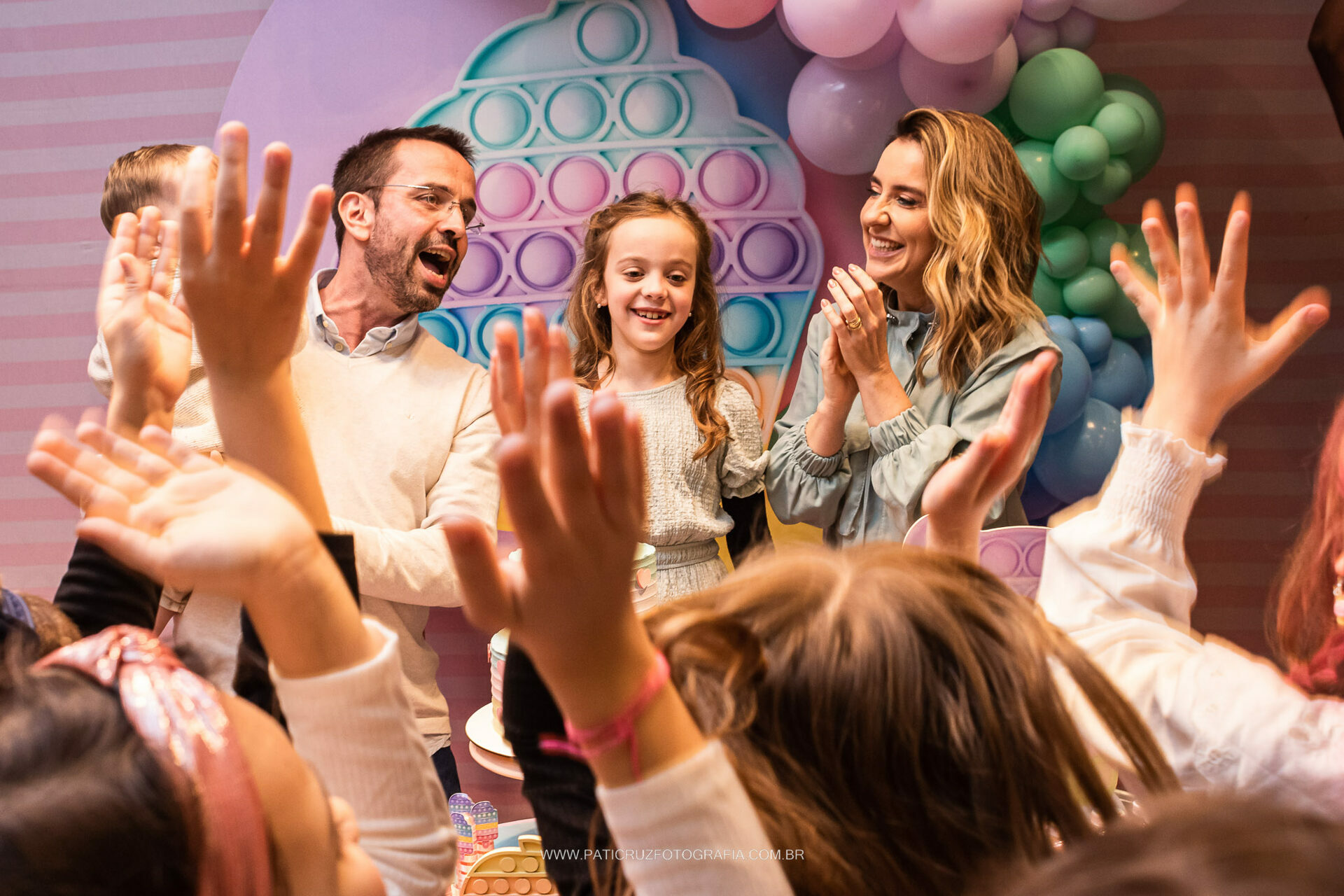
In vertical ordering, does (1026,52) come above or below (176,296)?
above

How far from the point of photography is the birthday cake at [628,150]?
2566mm

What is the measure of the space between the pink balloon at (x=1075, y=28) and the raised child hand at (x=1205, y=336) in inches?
60.4

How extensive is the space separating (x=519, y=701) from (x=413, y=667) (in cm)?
145

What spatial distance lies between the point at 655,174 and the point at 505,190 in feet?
1.34

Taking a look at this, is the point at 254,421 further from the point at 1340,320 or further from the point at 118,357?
the point at 1340,320

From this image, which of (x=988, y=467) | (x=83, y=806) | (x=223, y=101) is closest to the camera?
(x=83, y=806)

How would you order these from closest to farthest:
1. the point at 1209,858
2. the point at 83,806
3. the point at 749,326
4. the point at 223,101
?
the point at 1209,858 → the point at 83,806 → the point at 749,326 → the point at 223,101

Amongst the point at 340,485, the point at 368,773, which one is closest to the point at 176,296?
the point at 340,485

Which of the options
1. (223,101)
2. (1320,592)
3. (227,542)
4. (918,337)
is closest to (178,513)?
(227,542)

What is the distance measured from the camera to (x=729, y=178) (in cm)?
258

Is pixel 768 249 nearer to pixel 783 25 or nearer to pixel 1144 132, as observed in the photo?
pixel 783 25

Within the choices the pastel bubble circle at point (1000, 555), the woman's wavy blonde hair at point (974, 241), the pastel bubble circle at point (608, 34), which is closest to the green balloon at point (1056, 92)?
the woman's wavy blonde hair at point (974, 241)

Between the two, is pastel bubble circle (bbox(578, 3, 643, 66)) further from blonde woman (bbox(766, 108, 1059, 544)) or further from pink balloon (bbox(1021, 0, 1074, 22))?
pink balloon (bbox(1021, 0, 1074, 22))

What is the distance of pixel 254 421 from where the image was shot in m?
0.86
